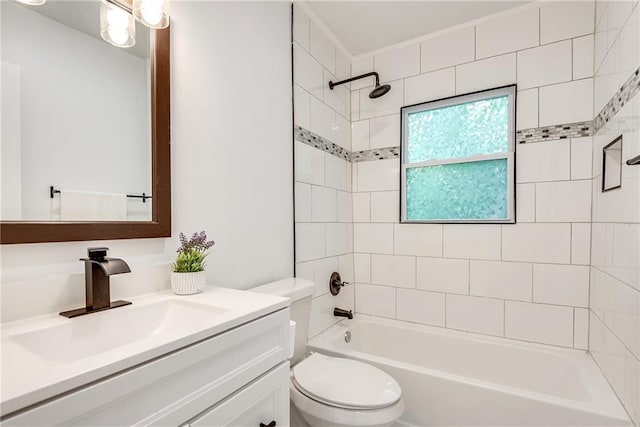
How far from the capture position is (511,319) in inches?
77.0

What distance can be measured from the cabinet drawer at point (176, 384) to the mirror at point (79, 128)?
0.51 m

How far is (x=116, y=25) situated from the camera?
1.04 meters

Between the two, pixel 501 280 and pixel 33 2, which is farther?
pixel 501 280

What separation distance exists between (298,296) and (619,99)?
1607 millimetres

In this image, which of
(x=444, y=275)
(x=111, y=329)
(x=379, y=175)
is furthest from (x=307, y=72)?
(x=111, y=329)

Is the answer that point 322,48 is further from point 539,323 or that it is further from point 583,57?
point 539,323

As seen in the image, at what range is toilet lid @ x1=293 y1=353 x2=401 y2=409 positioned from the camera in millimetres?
1234

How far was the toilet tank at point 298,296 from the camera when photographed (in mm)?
1432

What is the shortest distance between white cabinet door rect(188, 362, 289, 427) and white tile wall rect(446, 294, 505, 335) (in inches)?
59.1

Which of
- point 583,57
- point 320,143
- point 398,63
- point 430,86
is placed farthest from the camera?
point 398,63

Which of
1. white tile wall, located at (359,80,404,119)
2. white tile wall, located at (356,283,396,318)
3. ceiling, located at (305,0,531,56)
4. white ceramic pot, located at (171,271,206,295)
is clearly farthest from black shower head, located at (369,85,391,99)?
white ceramic pot, located at (171,271,206,295)

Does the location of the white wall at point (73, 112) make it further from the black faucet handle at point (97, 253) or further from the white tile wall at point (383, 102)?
the white tile wall at point (383, 102)

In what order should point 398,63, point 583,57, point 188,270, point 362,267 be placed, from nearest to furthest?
1. point 188,270
2. point 583,57
3. point 398,63
4. point 362,267

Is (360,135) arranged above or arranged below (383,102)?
below
